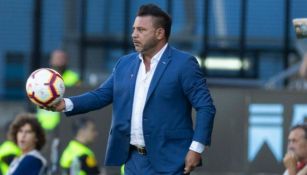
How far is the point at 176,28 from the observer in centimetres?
1450

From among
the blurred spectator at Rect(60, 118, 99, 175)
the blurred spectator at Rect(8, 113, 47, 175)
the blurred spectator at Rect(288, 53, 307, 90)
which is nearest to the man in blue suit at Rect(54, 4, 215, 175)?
the blurred spectator at Rect(8, 113, 47, 175)

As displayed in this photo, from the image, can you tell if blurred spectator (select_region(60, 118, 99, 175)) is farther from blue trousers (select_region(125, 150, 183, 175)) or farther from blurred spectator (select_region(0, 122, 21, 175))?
blue trousers (select_region(125, 150, 183, 175))

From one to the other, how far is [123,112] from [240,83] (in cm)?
587

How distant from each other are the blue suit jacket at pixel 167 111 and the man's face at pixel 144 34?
134 mm

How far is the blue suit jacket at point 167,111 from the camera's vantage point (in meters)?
6.23

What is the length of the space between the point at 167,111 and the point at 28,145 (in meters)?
2.41

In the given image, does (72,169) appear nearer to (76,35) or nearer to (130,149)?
(130,149)

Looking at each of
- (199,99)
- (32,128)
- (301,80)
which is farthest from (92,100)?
(301,80)

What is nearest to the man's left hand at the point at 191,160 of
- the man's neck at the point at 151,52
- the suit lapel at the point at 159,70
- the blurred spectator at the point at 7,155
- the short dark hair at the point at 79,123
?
the suit lapel at the point at 159,70

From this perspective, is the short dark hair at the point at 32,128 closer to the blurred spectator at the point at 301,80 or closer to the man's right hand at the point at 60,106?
the man's right hand at the point at 60,106

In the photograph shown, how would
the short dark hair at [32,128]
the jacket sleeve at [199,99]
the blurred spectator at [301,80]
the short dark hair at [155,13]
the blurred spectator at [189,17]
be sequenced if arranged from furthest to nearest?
the blurred spectator at [189,17] < the blurred spectator at [301,80] < the short dark hair at [32,128] < the short dark hair at [155,13] < the jacket sleeve at [199,99]

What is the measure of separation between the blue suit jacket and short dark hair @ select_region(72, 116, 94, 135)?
3857mm

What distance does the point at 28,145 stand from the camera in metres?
8.34

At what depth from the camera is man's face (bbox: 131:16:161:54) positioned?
20.7 ft
